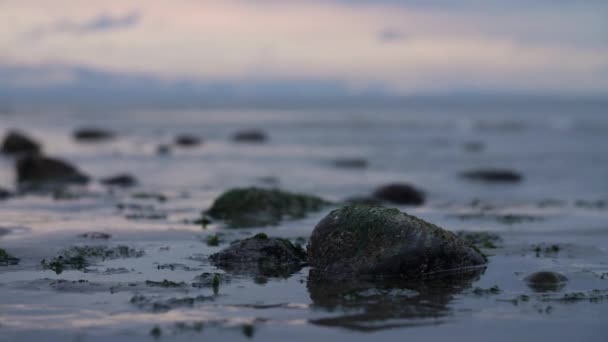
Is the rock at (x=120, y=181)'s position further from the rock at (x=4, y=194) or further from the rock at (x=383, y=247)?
the rock at (x=383, y=247)

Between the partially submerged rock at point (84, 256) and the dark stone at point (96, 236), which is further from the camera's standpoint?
the dark stone at point (96, 236)

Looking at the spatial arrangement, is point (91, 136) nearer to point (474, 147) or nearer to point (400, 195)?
point (474, 147)

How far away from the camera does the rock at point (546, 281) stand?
27.9ft

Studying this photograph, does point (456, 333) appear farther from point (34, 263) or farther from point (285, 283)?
point (34, 263)

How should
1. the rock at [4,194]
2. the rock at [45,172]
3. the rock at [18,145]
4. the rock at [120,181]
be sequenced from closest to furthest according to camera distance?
the rock at [4,194], the rock at [120,181], the rock at [45,172], the rock at [18,145]

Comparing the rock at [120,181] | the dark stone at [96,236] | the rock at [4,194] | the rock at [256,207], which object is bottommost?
the dark stone at [96,236]

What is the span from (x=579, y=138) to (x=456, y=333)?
44.1m

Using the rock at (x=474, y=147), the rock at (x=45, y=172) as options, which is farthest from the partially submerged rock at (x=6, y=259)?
the rock at (x=474, y=147)

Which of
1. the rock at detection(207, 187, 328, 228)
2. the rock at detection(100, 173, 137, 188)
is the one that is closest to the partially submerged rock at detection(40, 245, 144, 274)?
the rock at detection(207, 187, 328, 228)

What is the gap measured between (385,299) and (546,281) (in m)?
2.19

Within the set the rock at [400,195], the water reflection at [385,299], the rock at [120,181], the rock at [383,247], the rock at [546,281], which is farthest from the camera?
the rock at [120,181]

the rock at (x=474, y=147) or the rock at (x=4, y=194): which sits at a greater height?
the rock at (x=474, y=147)

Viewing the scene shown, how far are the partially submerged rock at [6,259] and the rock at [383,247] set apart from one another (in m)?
3.92

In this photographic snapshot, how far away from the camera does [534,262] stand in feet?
32.7
